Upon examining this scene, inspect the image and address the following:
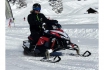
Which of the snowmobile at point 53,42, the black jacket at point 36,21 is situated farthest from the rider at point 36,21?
the snowmobile at point 53,42

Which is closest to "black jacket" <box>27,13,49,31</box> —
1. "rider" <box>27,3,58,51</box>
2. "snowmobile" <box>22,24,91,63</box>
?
"rider" <box>27,3,58,51</box>

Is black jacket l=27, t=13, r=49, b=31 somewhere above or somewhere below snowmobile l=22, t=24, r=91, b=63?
above

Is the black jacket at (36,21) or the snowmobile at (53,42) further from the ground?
the black jacket at (36,21)

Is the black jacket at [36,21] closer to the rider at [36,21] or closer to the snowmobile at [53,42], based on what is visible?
the rider at [36,21]

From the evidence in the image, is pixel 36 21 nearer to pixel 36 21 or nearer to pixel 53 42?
pixel 36 21

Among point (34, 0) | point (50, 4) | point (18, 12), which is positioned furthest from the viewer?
point (34, 0)

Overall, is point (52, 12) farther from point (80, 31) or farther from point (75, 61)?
point (75, 61)

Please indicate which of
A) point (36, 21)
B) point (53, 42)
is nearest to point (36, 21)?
point (36, 21)

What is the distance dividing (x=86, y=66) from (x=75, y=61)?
802 millimetres

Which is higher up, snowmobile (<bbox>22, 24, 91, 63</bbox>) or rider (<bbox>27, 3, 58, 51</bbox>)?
rider (<bbox>27, 3, 58, 51</bbox>)

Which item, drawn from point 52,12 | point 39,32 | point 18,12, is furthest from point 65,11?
point 39,32

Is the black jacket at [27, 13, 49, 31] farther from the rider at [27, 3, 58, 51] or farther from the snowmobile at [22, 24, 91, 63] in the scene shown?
the snowmobile at [22, 24, 91, 63]
